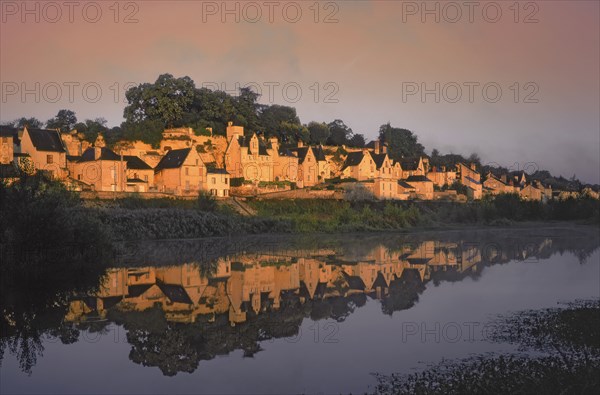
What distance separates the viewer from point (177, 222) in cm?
4591

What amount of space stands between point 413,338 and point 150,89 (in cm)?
6751

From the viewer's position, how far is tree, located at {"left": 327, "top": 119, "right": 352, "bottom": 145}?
336 feet

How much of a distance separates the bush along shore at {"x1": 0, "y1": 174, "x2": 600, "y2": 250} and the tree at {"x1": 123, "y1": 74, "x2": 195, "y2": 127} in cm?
1994

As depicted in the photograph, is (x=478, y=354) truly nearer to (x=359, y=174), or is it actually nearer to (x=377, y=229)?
(x=377, y=229)

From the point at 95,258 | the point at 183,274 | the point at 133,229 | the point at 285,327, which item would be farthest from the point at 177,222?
the point at 285,327

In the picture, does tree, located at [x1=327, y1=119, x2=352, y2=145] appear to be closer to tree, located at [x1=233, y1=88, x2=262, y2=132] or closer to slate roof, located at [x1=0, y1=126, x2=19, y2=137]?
tree, located at [x1=233, y1=88, x2=262, y2=132]

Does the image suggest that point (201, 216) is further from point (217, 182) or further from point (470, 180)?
point (470, 180)

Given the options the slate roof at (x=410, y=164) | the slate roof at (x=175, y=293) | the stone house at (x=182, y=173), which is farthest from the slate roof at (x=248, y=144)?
the slate roof at (x=175, y=293)

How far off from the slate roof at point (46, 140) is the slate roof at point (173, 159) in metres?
11.0

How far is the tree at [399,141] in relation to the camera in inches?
4491

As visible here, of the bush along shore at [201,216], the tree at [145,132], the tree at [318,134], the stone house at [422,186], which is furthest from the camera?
the tree at [318,134]

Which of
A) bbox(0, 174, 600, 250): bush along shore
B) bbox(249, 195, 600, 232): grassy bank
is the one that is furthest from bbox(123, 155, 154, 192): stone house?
bbox(249, 195, 600, 232): grassy bank

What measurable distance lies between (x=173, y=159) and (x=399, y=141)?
6057cm

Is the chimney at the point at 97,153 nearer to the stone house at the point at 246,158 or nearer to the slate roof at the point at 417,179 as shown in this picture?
the stone house at the point at 246,158
